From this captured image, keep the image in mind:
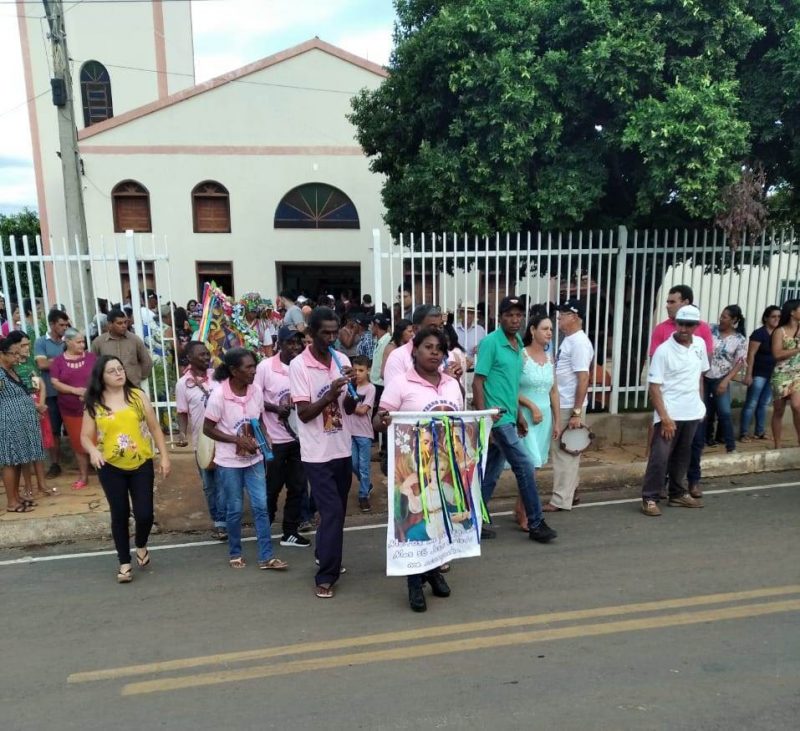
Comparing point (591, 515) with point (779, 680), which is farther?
point (591, 515)

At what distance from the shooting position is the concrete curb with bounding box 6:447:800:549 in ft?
16.8

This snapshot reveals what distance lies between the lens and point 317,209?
17.3 m

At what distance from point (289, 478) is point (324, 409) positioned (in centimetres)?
130

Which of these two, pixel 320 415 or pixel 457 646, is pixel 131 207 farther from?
pixel 457 646

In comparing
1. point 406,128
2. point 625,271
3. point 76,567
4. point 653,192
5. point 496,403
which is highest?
point 406,128

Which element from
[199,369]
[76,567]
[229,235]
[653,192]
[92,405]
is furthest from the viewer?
[229,235]

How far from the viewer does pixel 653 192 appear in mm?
6566

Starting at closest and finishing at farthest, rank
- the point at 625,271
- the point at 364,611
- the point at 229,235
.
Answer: the point at 364,611
the point at 625,271
the point at 229,235

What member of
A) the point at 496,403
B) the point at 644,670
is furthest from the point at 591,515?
the point at 644,670

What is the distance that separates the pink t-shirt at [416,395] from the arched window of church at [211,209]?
1475 cm

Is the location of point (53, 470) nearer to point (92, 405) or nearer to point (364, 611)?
point (92, 405)

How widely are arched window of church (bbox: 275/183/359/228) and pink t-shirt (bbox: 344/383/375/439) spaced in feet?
39.9

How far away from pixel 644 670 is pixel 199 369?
155 inches

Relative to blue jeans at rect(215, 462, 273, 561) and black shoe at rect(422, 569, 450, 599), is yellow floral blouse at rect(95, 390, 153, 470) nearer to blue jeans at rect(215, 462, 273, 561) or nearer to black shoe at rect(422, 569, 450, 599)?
blue jeans at rect(215, 462, 273, 561)
